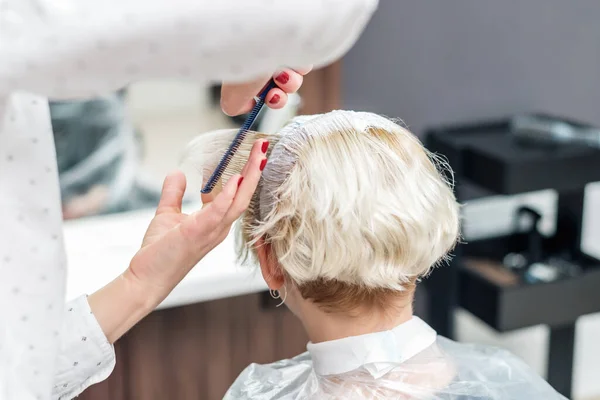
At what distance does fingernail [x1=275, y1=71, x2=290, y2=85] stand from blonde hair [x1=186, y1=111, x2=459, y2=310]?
0.11 metres

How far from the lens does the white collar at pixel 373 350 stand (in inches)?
43.4

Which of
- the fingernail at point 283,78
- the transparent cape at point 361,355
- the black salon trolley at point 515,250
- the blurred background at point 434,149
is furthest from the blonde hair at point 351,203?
the black salon trolley at point 515,250

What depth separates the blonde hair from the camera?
1.01 m

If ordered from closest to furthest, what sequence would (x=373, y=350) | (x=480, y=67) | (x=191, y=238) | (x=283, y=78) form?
(x=191, y=238) → (x=283, y=78) → (x=373, y=350) → (x=480, y=67)

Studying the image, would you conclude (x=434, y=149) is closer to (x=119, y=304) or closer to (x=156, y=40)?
(x=119, y=304)

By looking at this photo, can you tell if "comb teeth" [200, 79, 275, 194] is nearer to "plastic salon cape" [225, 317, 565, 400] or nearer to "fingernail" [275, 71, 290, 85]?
"fingernail" [275, 71, 290, 85]

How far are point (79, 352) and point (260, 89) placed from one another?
0.41m

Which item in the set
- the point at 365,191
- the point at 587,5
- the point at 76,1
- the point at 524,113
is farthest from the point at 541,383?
the point at 587,5

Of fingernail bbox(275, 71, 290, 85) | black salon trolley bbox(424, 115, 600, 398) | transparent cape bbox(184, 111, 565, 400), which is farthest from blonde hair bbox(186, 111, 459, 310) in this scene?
black salon trolley bbox(424, 115, 600, 398)

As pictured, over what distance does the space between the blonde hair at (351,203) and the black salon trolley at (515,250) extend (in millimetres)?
1067

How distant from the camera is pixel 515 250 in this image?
2506 millimetres

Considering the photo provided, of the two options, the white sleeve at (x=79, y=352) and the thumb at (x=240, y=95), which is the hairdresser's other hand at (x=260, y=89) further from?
the white sleeve at (x=79, y=352)

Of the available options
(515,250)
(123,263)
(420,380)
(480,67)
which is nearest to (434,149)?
(480,67)

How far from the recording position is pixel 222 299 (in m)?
2.19
